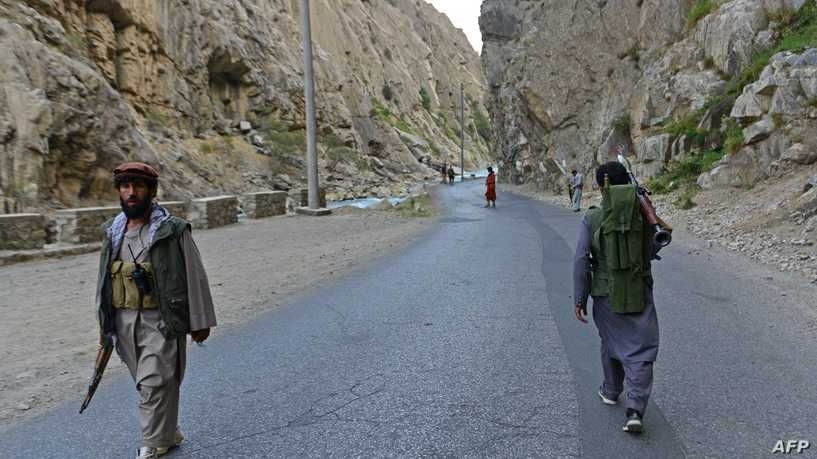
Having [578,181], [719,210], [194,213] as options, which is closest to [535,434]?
[719,210]

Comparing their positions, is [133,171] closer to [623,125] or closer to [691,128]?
[691,128]

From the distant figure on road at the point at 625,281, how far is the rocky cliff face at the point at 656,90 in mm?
12259

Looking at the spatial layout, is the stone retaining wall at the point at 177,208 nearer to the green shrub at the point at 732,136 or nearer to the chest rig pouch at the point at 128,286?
the chest rig pouch at the point at 128,286

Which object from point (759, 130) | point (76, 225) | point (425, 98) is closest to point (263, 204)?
point (76, 225)

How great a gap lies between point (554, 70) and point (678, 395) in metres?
32.0

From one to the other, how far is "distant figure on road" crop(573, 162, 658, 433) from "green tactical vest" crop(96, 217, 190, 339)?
2.66 m

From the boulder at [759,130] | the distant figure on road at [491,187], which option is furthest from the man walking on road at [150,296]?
the distant figure on road at [491,187]

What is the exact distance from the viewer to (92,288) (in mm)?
9086

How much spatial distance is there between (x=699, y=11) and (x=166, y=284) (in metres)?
25.6

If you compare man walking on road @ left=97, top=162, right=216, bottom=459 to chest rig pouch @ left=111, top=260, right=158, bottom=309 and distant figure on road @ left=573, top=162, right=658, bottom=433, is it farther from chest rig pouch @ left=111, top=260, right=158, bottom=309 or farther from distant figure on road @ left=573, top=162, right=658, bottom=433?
distant figure on road @ left=573, top=162, right=658, bottom=433

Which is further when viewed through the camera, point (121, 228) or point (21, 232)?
point (21, 232)

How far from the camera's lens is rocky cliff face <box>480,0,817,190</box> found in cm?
1484

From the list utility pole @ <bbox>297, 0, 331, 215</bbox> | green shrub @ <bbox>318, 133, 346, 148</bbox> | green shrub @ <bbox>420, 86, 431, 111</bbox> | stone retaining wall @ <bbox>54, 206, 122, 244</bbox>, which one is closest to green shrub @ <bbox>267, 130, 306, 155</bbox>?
green shrub @ <bbox>318, 133, 346, 148</bbox>

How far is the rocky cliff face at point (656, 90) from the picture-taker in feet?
48.7
